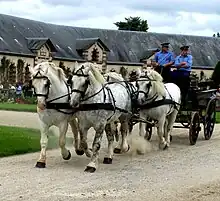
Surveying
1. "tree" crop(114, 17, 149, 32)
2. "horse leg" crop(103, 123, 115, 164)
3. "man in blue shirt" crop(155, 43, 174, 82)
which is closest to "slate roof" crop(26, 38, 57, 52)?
"tree" crop(114, 17, 149, 32)

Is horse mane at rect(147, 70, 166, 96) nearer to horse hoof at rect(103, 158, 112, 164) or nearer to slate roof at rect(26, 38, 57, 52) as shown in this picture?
horse hoof at rect(103, 158, 112, 164)

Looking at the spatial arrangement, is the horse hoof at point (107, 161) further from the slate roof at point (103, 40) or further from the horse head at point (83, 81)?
the slate roof at point (103, 40)

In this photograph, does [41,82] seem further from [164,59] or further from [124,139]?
[164,59]

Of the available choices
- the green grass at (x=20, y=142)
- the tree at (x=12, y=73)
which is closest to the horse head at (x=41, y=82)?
the green grass at (x=20, y=142)

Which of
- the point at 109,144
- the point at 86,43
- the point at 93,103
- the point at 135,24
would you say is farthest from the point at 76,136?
the point at 135,24

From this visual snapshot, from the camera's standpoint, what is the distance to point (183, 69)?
13555mm

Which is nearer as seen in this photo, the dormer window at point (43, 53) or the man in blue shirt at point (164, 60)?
the man in blue shirt at point (164, 60)

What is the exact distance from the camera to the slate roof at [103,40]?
4662cm

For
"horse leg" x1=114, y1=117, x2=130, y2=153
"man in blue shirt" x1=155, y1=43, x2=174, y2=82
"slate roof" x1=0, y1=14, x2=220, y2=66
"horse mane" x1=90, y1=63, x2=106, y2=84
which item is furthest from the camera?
"slate roof" x1=0, y1=14, x2=220, y2=66

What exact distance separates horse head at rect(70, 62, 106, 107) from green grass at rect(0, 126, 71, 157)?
8.57ft

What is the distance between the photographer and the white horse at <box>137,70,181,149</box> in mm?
11727

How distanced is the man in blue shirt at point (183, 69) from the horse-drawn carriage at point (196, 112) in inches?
7.9

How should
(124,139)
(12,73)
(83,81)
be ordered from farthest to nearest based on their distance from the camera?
(12,73) → (124,139) → (83,81)

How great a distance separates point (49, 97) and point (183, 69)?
15.7ft
